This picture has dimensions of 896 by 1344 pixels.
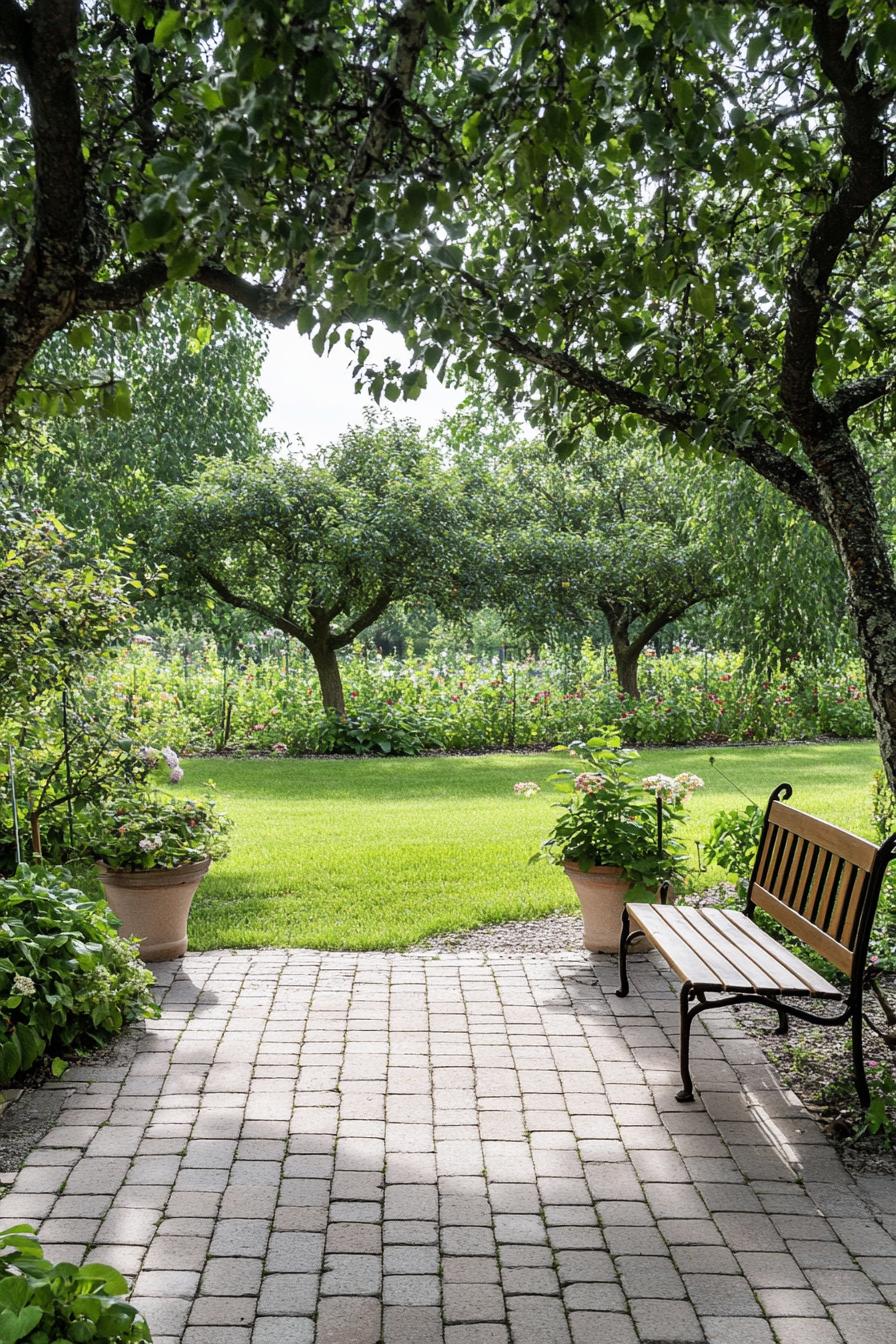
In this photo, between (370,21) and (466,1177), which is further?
(370,21)

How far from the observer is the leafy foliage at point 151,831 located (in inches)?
215

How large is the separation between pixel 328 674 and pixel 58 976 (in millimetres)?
10941

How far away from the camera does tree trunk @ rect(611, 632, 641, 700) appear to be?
1669 centimetres

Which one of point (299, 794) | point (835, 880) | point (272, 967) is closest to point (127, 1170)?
point (272, 967)

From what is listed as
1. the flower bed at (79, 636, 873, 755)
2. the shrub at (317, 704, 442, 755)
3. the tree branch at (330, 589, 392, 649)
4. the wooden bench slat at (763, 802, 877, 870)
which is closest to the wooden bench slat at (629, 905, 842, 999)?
the wooden bench slat at (763, 802, 877, 870)

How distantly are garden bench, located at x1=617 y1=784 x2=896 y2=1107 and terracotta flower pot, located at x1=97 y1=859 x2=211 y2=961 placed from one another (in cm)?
222

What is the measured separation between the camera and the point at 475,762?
13750 mm

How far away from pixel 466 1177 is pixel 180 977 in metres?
2.36

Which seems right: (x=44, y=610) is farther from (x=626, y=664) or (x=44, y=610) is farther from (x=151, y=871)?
(x=626, y=664)

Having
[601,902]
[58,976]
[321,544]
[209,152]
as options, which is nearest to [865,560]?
[601,902]

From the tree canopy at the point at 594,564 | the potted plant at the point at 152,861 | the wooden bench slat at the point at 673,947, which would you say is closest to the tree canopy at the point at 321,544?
the tree canopy at the point at 594,564

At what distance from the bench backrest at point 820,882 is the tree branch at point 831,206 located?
1.62m

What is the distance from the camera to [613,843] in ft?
18.5

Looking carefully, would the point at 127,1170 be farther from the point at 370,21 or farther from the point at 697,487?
the point at 697,487
